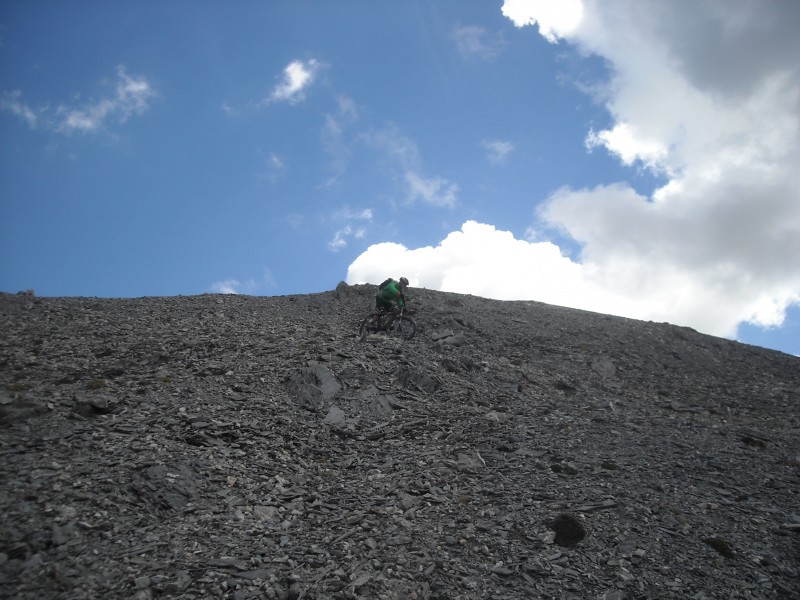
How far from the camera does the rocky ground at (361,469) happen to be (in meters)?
9.27

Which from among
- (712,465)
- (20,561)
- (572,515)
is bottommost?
(20,561)

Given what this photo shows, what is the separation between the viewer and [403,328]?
23375mm

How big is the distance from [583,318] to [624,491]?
69.9 ft

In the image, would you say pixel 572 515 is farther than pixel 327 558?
Yes

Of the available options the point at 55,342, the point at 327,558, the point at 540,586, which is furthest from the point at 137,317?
the point at 540,586

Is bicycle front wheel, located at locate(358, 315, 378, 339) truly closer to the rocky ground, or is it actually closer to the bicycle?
the bicycle

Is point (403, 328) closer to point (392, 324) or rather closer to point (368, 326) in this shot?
point (392, 324)

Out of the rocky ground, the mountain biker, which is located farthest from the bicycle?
the rocky ground

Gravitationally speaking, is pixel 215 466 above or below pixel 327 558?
above

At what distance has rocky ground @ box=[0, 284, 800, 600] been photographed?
9.27 m

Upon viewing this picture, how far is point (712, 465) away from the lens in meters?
14.3

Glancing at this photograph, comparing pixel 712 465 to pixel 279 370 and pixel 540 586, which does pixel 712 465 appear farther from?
pixel 279 370

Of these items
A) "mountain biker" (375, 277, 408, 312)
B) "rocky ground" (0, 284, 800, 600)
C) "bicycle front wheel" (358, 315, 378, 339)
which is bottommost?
"rocky ground" (0, 284, 800, 600)

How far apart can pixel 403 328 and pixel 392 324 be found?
0.58 meters
